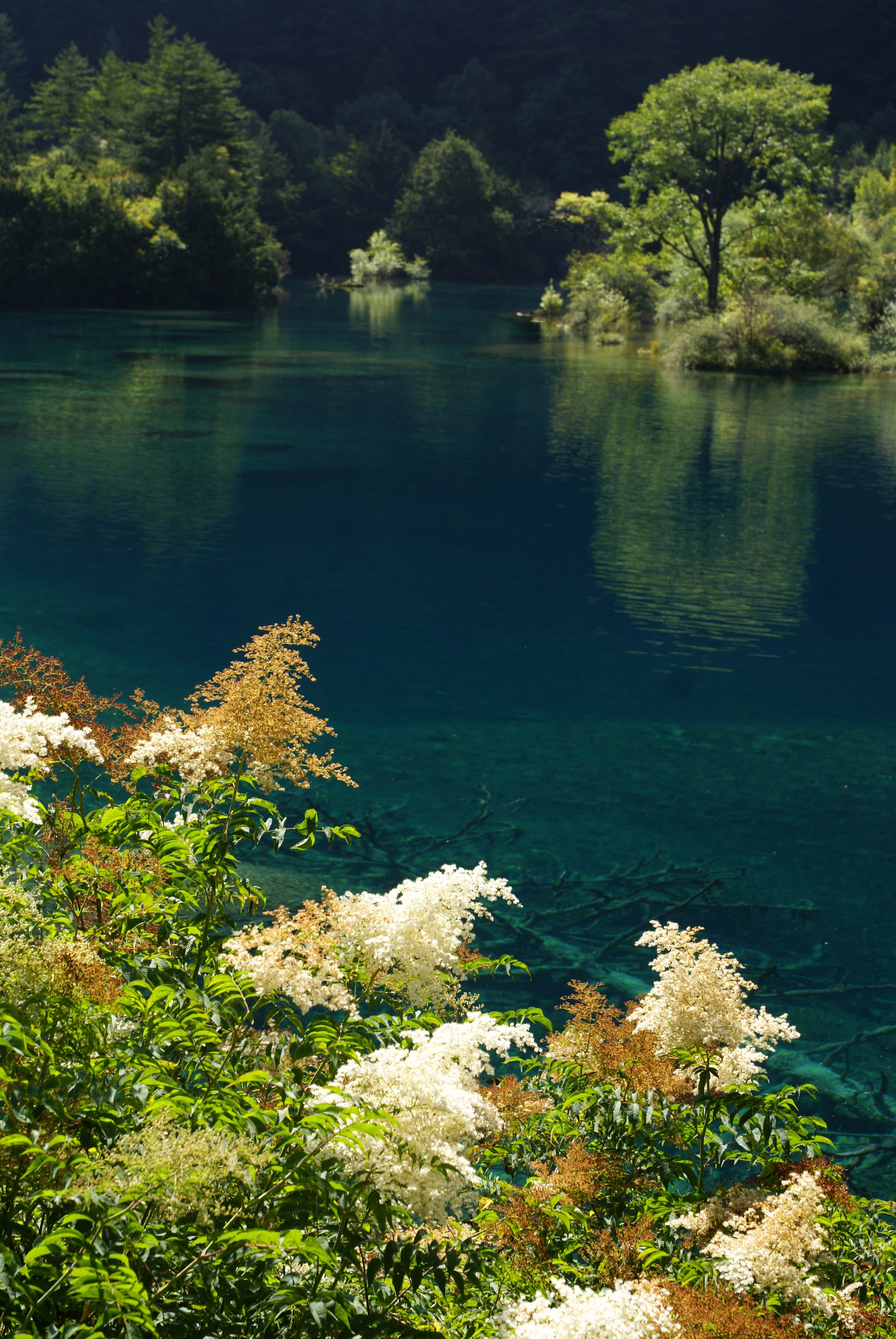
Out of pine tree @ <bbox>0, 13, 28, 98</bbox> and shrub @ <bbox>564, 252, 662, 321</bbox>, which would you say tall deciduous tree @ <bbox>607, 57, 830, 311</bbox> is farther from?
pine tree @ <bbox>0, 13, 28, 98</bbox>

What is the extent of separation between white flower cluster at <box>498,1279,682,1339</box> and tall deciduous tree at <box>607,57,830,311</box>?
43.1m

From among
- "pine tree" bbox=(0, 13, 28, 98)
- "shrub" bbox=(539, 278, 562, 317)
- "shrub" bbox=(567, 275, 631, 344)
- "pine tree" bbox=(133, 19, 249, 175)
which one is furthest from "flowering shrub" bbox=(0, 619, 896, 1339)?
"pine tree" bbox=(0, 13, 28, 98)

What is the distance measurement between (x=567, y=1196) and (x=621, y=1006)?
3.32 meters

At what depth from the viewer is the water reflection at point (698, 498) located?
14672 mm

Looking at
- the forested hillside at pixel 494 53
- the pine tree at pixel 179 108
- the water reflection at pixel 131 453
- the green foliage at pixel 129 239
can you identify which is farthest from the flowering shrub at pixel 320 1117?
the forested hillside at pixel 494 53

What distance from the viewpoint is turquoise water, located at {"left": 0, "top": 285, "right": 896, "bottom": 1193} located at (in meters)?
7.75

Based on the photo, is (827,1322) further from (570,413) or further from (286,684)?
(570,413)

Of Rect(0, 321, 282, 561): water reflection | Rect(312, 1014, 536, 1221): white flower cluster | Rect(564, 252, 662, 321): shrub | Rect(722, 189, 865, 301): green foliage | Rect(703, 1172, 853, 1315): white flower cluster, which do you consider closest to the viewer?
Rect(312, 1014, 536, 1221): white flower cluster

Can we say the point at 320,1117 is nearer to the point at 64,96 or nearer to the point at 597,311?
the point at 597,311

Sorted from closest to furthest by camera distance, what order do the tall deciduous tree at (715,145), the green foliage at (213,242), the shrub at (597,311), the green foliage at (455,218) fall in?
the tall deciduous tree at (715,145), the shrub at (597,311), the green foliage at (213,242), the green foliage at (455,218)

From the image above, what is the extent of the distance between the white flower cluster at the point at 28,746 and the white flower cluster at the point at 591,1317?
1.94 meters

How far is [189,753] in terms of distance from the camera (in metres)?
4.09

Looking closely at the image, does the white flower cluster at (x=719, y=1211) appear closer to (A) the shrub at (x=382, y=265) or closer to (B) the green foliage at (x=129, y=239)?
(B) the green foliage at (x=129, y=239)

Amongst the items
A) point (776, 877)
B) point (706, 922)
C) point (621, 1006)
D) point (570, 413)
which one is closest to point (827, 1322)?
point (621, 1006)
